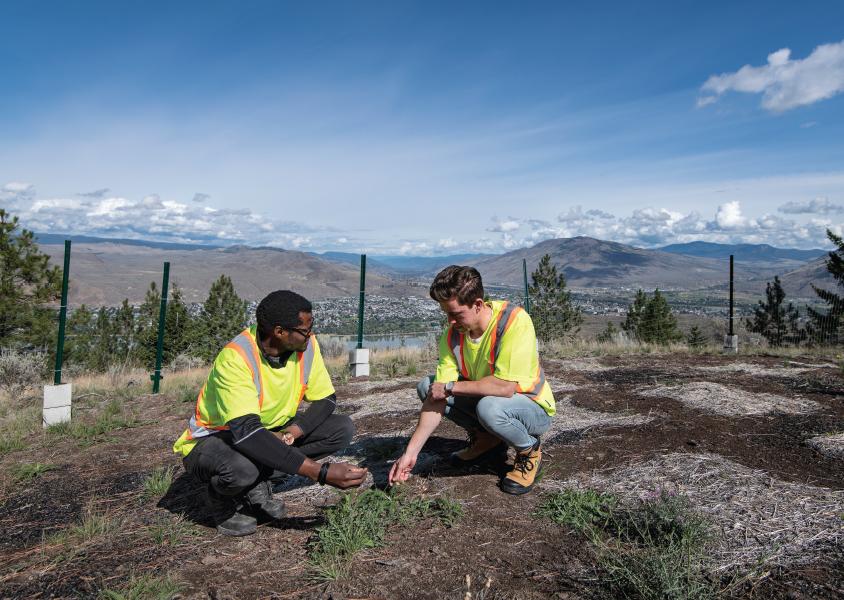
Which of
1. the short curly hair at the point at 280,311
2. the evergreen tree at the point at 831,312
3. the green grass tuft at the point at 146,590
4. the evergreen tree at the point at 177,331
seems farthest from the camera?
the evergreen tree at the point at 177,331

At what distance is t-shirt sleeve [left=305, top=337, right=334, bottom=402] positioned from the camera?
11.1 feet

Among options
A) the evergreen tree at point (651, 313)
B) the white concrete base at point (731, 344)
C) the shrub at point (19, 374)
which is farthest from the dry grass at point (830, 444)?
the evergreen tree at point (651, 313)

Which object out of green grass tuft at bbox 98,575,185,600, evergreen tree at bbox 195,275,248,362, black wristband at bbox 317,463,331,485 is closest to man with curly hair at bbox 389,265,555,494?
black wristband at bbox 317,463,331,485

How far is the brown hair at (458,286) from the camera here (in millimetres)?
3148

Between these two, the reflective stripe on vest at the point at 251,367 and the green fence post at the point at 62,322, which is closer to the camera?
the reflective stripe on vest at the point at 251,367

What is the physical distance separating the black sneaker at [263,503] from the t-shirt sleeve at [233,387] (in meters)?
0.52

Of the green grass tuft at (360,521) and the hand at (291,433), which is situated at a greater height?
the hand at (291,433)

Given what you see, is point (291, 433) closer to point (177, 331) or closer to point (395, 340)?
point (395, 340)

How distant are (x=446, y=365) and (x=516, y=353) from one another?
0.50 meters

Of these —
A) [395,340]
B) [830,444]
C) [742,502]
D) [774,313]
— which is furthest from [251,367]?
[774,313]

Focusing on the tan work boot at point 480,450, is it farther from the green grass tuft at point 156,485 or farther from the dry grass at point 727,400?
the dry grass at point 727,400

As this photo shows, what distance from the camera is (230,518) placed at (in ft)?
10.3

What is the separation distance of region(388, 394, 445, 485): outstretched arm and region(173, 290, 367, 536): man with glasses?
267 mm

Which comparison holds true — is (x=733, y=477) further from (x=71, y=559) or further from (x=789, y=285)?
(x=789, y=285)
